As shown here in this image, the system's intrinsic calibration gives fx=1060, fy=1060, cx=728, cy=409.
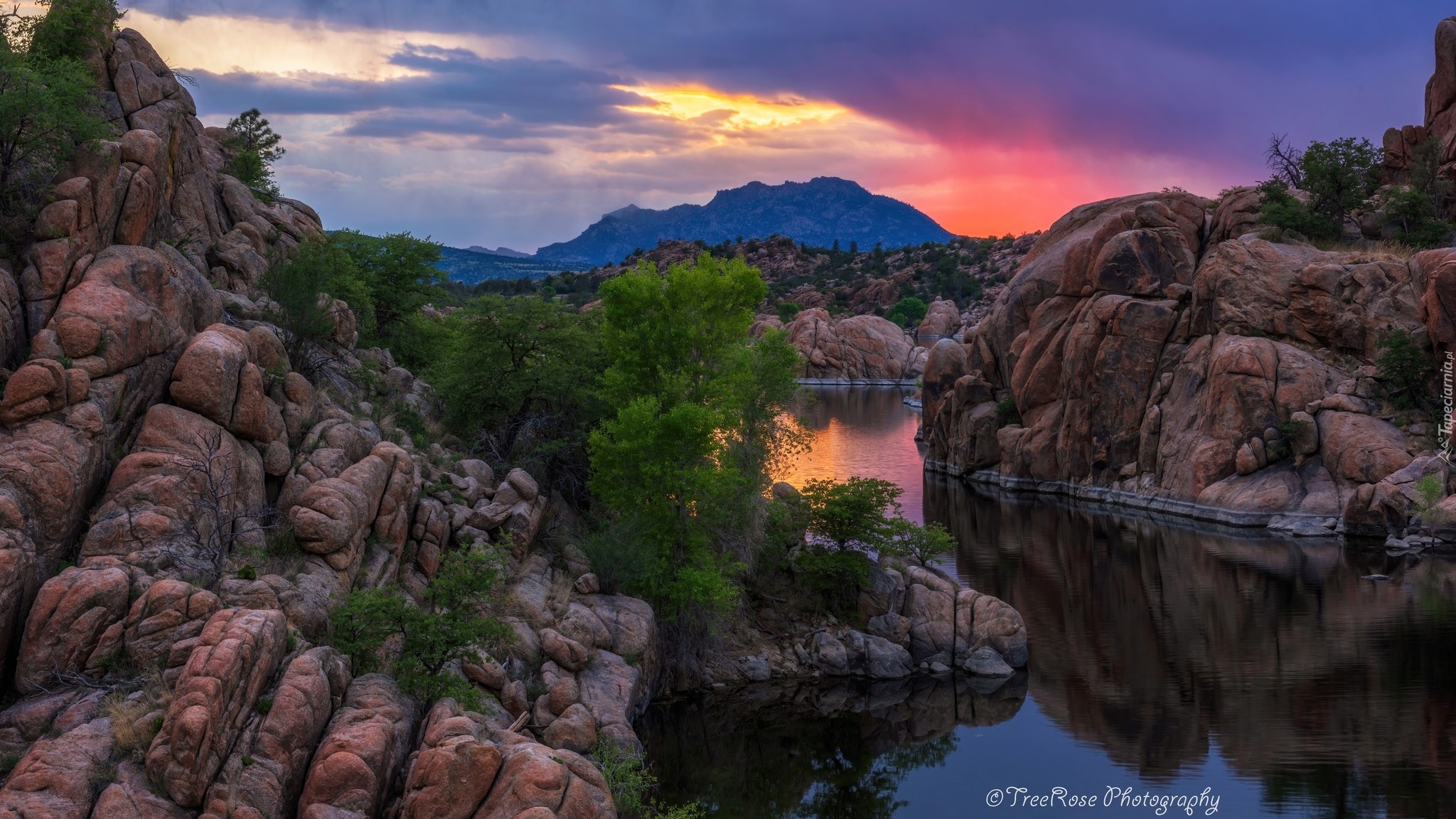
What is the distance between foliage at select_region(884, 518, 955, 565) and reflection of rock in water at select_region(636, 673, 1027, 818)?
571 centimetres

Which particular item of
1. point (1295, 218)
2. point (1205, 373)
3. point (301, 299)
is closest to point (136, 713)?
point (301, 299)

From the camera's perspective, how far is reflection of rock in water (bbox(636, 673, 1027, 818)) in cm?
2627

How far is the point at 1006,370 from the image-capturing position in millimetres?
75688

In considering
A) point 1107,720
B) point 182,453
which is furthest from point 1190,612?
point 182,453

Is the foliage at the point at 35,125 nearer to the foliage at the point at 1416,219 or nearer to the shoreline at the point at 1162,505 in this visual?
the shoreline at the point at 1162,505

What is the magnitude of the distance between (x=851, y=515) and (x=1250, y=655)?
13813 millimetres

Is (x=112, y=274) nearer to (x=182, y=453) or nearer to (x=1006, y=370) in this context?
(x=182, y=453)

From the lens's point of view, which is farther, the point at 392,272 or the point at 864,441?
the point at 864,441

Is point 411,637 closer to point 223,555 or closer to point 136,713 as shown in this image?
point 223,555

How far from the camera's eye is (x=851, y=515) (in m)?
35.6

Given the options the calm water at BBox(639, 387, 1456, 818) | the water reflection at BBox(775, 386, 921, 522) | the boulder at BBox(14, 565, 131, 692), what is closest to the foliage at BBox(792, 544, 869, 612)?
the calm water at BBox(639, 387, 1456, 818)

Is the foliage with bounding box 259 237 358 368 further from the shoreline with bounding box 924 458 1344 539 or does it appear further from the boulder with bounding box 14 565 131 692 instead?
the shoreline with bounding box 924 458 1344 539

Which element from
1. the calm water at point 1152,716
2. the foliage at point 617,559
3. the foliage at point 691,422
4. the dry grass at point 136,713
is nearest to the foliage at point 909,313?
the calm water at point 1152,716

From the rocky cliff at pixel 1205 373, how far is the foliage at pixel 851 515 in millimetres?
26996
